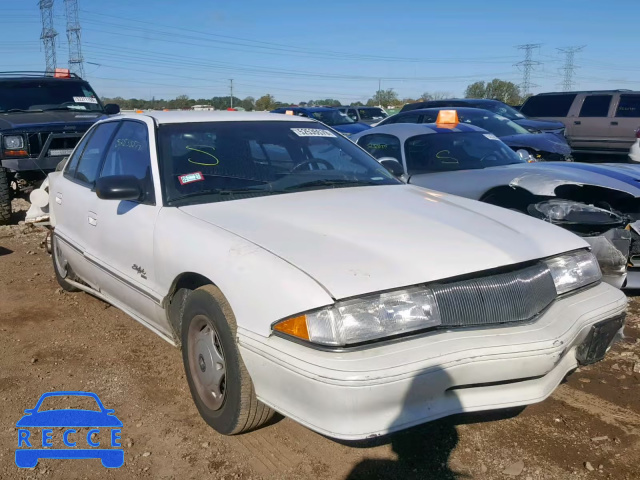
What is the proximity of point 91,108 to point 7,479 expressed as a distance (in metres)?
8.01

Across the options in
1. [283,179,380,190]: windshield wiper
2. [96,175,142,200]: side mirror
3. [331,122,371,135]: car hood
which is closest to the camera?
[96,175,142,200]: side mirror

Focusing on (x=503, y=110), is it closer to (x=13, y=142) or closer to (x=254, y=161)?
(x=13, y=142)

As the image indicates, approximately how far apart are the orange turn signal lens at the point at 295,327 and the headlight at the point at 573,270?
4.07ft

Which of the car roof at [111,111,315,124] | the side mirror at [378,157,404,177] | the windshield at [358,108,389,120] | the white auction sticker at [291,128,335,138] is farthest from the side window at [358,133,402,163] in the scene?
the windshield at [358,108,389,120]

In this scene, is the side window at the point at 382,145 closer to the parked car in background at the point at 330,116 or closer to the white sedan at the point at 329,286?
the white sedan at the point at 329,286

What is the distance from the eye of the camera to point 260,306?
250 cm

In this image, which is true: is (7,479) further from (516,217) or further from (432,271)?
(516,217)

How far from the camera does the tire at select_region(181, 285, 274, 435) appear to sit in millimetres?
2682

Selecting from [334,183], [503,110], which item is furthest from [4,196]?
[503,110]

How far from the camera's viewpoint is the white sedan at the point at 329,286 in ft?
7.71

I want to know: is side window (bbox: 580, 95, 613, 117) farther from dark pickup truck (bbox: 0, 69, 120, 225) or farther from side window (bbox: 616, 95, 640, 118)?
dark pickup truck (bbox: 0, 69, 120, 225)

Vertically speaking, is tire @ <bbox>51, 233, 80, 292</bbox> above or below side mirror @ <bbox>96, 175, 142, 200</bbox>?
below

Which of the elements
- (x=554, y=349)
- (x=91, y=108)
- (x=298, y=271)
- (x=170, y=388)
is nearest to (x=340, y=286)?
(x=298, y=271)

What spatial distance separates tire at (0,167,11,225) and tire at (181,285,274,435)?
6.31 meters
